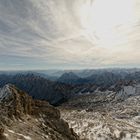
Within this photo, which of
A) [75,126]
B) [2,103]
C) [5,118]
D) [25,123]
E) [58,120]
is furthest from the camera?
[75,126]

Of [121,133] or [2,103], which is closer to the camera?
[2,103]

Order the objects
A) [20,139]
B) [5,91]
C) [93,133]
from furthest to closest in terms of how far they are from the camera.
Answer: [93,133]
[5,91]
[20,139]

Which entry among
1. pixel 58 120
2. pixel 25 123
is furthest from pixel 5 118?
pixel 58 120

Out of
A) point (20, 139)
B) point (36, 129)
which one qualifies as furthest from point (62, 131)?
point (20, 139)

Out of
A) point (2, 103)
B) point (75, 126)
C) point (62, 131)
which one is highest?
point (2, 103)

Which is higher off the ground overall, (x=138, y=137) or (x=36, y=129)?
(x=36, y=129)

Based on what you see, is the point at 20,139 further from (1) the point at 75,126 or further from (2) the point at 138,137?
(1) the point at 75,126

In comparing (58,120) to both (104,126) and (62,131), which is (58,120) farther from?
(104,126)
